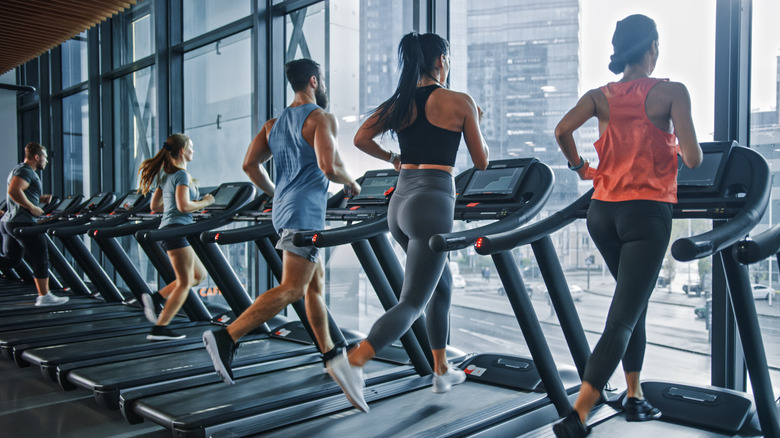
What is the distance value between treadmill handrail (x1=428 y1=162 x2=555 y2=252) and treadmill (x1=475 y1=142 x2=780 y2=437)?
0.08 meters

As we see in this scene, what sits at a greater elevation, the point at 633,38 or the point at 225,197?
the point at 633,38

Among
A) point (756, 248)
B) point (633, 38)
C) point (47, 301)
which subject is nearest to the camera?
point (756, 248)

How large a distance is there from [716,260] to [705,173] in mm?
833

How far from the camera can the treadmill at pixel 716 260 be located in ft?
6.42

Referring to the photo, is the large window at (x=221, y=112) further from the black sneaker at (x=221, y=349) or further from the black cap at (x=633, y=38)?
the black cap at (x=633, y=38)

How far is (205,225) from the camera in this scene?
4.03 m

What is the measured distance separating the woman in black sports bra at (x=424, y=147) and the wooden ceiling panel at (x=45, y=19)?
179 inches

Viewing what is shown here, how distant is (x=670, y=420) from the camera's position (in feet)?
8.62

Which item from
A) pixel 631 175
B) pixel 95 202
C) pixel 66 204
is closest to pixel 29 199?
pixel 95 202

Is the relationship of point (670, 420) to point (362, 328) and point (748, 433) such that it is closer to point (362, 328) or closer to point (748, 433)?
point (748, 433)

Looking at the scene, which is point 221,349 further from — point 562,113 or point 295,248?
point 562,113

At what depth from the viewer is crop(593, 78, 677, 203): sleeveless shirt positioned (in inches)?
80.6

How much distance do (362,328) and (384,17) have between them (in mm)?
2499

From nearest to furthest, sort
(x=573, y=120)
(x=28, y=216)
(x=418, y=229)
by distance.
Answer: (x=573, y=120)
(x=418, y=229)
(x=28, y=216)
